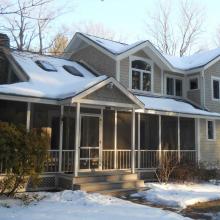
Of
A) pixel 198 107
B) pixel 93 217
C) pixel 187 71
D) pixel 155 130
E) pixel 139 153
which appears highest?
pixel 187 71

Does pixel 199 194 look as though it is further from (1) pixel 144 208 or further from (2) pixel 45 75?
(2) pixel 45 75

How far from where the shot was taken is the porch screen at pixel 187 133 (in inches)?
809

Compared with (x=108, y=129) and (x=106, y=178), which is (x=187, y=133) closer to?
(x=108, y=129)

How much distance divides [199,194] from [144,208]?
331 cm

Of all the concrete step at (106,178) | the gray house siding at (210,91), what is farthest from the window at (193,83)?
the concrete step at (106,178)

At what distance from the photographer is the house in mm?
14164

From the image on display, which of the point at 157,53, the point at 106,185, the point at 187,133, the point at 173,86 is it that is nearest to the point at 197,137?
the point at 187,133

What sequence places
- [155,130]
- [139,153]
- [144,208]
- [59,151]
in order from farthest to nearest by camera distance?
1. [155,130]
2. [139,153]
3. [59,151]
4. [144,208]

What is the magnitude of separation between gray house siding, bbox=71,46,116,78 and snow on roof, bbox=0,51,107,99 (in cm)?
86

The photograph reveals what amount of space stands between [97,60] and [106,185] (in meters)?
8.55

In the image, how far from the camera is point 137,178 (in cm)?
1515

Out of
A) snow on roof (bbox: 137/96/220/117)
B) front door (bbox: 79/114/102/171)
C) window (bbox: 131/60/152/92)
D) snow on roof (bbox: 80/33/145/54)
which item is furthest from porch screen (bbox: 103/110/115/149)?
snow on roof (bbox: 80/33/145/54)

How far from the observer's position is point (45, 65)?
59.0 feet

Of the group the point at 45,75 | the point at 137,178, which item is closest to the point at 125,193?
the point at 137,178
